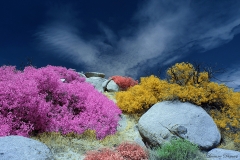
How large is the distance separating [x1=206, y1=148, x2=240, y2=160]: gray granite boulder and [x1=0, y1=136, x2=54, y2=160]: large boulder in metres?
5.81

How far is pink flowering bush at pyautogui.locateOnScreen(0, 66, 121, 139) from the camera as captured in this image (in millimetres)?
9164

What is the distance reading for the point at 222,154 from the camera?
973 cm

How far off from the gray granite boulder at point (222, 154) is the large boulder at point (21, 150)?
5.81 m

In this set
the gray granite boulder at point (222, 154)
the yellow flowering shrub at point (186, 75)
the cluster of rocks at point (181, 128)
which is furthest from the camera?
the yellow flowering shrub at point (186, 75)

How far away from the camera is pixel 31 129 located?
31.3 feet

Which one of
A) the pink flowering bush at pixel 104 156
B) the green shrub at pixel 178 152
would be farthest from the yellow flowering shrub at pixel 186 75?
the pink flowering bush at pixel 104 156

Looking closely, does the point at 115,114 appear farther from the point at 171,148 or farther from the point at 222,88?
the point at 222,88

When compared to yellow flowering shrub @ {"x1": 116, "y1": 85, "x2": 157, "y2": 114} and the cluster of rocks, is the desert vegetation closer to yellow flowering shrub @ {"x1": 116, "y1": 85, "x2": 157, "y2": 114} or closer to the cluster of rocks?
yellow flowering shrub @ {"x1": 116, "y1": 85, "x2": 157, "y2": 114}

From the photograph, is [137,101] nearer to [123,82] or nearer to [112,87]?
[112,87]

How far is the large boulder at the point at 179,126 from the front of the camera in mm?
10125

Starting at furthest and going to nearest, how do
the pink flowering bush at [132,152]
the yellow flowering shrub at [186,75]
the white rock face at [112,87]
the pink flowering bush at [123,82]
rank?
the pink flowering bush at [123,82] → the white rock face at [112,87] → the yellow flowering shrub at [186,75] → the pink flowering bush at [132,152]

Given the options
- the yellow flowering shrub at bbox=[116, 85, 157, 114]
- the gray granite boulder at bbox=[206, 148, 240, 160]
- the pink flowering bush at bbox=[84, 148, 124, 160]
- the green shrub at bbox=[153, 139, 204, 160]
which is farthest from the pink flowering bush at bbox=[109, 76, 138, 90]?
the pink flowering bush at bbox=[84, 148, 124, 160]

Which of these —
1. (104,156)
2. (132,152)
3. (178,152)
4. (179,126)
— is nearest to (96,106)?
(179,126)

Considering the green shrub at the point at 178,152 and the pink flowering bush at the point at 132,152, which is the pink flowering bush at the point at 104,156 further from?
the green shrub at the point at 178,152
